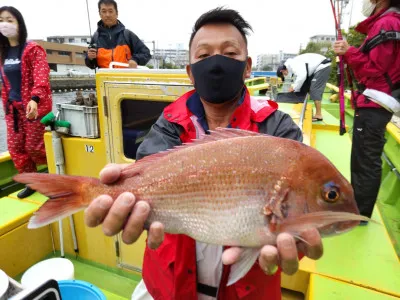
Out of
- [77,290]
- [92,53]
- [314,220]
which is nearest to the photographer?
[314,220]

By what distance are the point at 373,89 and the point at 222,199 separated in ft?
8.26

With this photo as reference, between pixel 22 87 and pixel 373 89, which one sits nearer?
pixel 373 89

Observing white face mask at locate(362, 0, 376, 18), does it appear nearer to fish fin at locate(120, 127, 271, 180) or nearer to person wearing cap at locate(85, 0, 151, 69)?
fish fin at locate(120, 127, 271, 180)

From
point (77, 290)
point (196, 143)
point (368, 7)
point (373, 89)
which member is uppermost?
point (368, 7)

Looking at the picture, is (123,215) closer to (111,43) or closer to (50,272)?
(50,272)

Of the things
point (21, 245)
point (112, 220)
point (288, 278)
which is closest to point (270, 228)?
point (112, 220)

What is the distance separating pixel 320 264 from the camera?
2.48 metres

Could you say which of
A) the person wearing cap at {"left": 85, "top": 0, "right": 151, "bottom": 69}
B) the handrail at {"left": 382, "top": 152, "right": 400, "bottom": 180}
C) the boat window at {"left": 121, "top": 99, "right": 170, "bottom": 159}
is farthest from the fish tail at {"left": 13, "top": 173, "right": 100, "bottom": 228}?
the handrail at {"left": 382, "top": 152, "right": 400, "bottom": 180}

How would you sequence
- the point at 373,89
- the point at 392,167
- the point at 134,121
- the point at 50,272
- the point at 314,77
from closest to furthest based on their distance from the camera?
the point at 50,272 → the point at 373,89 → the point at 134,121 → the point at 392,167 → the point at 314,77

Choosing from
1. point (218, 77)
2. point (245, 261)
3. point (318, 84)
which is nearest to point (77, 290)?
point (245, 261)

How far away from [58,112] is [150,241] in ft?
8.90

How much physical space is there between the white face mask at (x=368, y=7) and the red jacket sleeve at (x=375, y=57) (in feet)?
1.32

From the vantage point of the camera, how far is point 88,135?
3369 mm

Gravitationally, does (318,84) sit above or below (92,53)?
below
